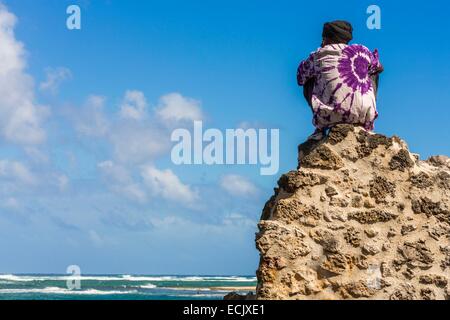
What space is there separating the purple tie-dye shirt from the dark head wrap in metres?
0.10

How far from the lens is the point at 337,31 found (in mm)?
7145

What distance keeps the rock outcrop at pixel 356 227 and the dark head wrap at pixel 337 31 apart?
91cm

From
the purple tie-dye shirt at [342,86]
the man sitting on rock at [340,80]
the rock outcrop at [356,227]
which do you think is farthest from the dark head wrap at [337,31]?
the rock outcrop at [356,227]

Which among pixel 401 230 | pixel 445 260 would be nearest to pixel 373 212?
pixel 401 230

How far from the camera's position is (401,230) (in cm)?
663

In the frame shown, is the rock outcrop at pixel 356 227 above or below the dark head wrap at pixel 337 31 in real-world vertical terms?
below

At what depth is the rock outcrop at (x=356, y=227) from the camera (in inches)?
252

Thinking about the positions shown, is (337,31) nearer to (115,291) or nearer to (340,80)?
(340,80)

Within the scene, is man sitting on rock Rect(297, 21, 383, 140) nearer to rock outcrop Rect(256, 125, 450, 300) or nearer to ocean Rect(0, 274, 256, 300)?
rock outcrop Rect(256, 125, 450, 300)

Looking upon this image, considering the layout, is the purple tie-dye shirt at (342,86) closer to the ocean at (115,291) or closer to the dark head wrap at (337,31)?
the dark head wrap at (337,31)

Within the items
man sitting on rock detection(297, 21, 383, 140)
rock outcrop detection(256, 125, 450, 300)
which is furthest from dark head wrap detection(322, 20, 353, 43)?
rock outcrop detection(256, 125, 450, 300)

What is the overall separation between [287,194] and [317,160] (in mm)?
392

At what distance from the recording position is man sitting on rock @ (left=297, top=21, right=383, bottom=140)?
694 cm

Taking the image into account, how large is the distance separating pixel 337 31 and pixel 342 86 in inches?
21.4
